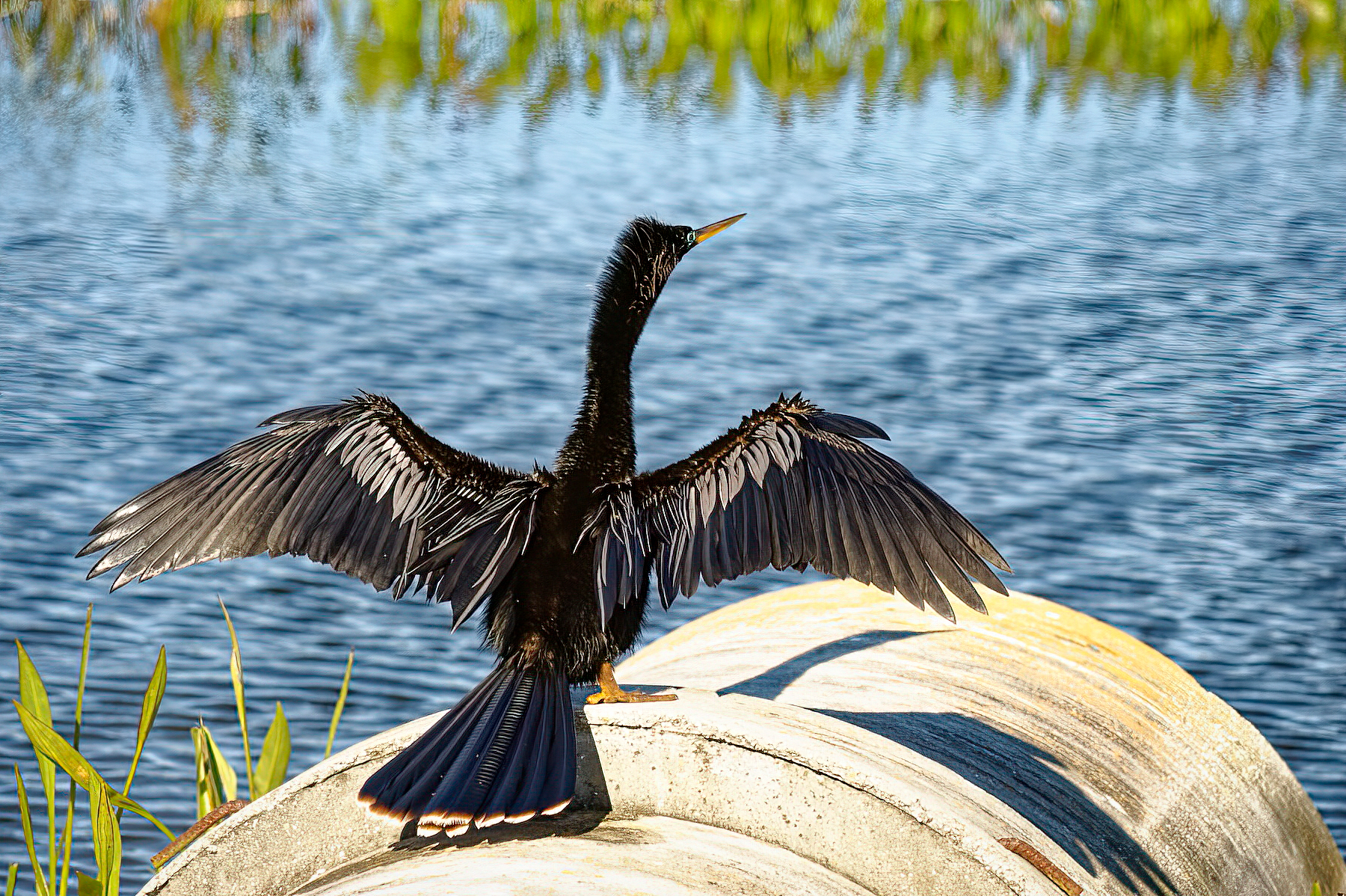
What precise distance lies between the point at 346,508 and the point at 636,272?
83 centimetres

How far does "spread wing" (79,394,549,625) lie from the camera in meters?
2.99

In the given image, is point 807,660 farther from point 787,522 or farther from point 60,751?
point 60,751

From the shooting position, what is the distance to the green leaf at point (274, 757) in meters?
3.62

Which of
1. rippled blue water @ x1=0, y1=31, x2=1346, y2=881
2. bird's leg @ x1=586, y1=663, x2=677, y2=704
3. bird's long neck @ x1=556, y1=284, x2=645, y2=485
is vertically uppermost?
bird's long neck @ x1=556, y1=284, x2=645, y2=485

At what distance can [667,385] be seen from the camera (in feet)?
26.5

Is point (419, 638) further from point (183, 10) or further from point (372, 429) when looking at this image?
point (183, 10)

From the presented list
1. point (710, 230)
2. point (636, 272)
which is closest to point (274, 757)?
point (636, 272)

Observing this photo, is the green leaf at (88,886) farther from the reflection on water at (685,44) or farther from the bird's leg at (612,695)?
the reflection on water at (685,44)

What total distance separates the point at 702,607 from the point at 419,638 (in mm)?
1108

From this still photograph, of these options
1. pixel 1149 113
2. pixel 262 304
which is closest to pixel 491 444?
pixel 262 304

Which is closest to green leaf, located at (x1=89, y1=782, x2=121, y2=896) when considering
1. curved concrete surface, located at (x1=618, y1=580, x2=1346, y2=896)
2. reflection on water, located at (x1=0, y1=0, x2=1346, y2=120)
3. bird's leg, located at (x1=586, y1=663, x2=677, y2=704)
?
bird's leg, located at (x1=586, y1=663, x2=677, y2=704)

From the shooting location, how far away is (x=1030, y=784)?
3221mm

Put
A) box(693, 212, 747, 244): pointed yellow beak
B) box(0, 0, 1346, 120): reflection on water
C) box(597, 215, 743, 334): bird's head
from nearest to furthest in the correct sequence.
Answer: box(597, 215, 743, 334): bird's head
box(693, 212, 747, 244): pointed yellow beak
box(0, 0, 1346, 120): reflection on water

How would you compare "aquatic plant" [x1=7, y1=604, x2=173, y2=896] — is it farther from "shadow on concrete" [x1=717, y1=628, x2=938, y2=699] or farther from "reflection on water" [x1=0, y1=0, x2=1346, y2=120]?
"reflection on water" [x1=0, y1=0, x2=1346, y2=120]
